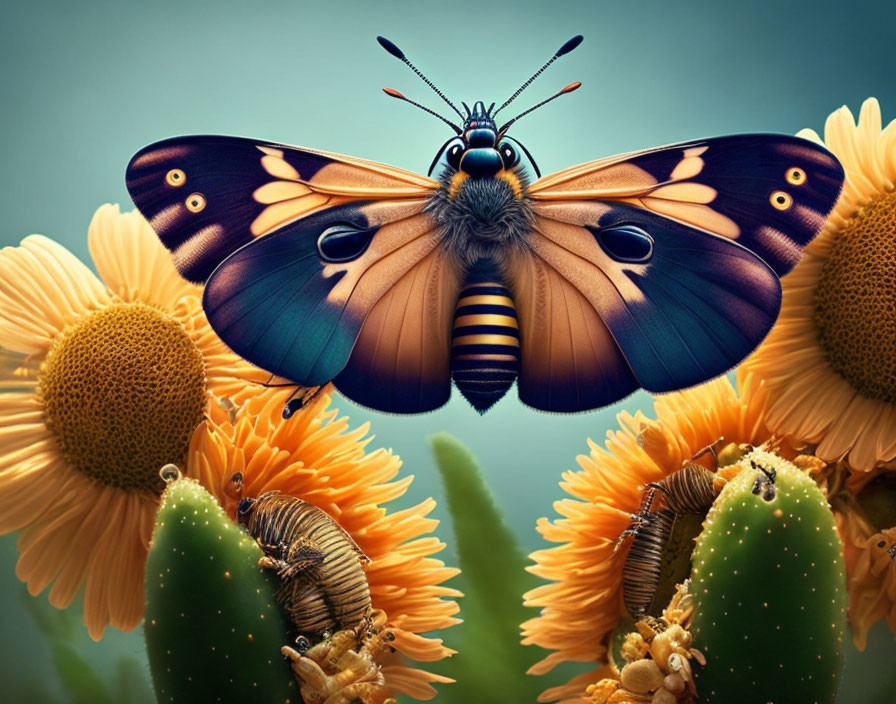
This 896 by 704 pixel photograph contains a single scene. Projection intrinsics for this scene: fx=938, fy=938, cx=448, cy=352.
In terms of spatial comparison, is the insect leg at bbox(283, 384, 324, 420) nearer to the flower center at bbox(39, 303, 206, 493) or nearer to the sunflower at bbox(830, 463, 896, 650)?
the flower center at bbox(39, 303, 206, 493)

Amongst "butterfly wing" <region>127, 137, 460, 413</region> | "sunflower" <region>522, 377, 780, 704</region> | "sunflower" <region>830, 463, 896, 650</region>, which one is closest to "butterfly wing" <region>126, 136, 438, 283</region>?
"butterfly wing" <region>127, 137, 460, 413</region>

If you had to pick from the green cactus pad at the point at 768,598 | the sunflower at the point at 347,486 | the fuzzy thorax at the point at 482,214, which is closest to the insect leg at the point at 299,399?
the sunflower at the point at 347,486

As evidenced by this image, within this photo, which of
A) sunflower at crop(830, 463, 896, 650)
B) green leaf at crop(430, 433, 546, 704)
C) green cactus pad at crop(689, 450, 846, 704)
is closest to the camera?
green cactus pad at crop(689, 450, 846, 704)

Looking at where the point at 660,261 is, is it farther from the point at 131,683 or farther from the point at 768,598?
the point at 131,683

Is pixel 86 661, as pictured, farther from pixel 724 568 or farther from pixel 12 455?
pixel 724 568

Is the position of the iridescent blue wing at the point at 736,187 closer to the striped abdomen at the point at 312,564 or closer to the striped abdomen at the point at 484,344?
the striped abdomen at the point at 484,344

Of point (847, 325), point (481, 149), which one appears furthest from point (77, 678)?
point (847, 325)
